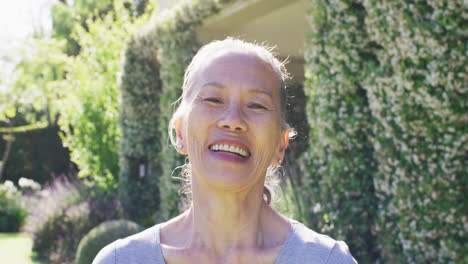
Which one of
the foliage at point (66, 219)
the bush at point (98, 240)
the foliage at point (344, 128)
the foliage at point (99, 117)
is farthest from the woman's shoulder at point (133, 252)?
the foliage at point (99, 117)

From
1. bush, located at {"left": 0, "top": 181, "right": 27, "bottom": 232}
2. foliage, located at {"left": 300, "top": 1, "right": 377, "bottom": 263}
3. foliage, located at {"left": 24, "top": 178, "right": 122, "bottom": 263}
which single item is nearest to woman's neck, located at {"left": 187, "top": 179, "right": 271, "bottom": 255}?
foliage, located at {"left": 300, "top": 1, "right": 377, "bottom": 263}

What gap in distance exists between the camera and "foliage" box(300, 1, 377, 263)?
150 inches

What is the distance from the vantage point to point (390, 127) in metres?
3.48

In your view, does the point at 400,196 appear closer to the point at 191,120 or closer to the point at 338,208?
the point at 338,208

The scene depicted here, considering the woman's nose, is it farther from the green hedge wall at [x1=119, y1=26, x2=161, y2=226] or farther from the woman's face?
the green hedge wall at [x1=119, y1=26, x2=161, y2=226]

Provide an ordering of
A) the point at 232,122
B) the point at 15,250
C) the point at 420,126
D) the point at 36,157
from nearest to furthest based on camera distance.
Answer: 1. the point at 232,122
2. the point at 420,126
3. the point at 15,250
4. the point at 36,157

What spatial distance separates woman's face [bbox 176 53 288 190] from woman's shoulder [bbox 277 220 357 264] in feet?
0.78

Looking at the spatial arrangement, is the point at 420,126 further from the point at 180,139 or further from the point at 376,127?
the point at 180,139

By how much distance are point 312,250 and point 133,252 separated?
1.91 ft

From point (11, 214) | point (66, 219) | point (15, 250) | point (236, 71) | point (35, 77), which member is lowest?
point (11, 214)

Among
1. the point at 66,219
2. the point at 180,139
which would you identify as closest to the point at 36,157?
the point at 66,219

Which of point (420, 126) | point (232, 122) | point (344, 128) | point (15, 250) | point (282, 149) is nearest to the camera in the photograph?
point (232, 122)

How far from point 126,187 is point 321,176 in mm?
5038

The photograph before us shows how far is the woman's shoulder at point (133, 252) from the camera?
1.41 m
